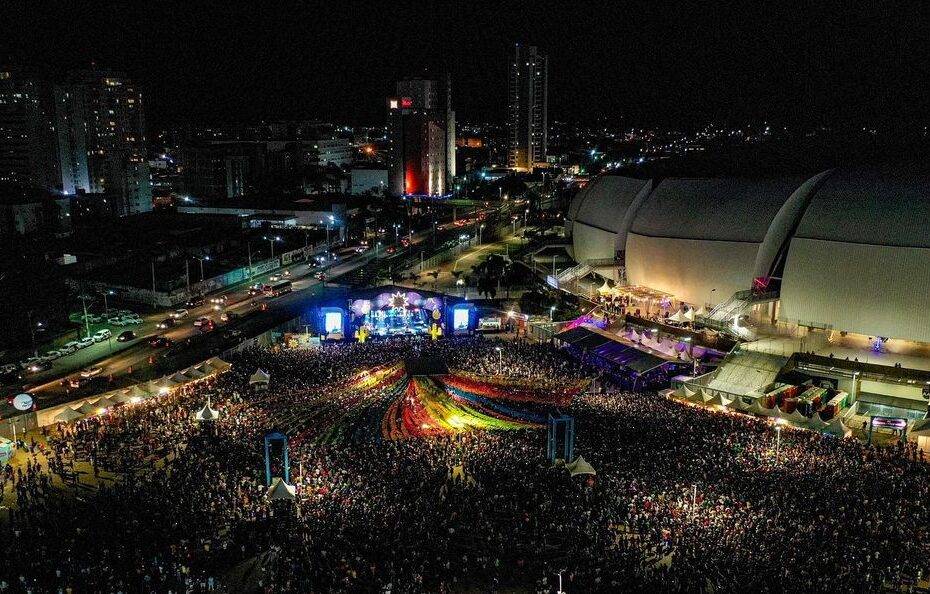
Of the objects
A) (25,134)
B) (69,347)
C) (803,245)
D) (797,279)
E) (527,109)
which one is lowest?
(69,347)

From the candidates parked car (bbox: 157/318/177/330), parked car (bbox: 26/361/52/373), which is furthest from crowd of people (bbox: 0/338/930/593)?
parked car (bbox: 157/318/177/330)

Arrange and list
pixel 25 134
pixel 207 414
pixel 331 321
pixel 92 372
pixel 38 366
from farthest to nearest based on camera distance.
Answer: pixel 25 134
pixel 331 321
pixel 38 366
pixel 92 372
pixel 207 414

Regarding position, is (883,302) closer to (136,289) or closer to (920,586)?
(920,586)

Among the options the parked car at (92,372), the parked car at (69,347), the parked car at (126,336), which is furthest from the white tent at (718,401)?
the parked car at (69,347)

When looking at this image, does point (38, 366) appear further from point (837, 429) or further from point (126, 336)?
point (837, 429)

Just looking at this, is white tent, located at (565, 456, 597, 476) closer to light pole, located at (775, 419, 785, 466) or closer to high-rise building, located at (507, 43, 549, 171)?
light pole, located at (775, 419, 785, 466)

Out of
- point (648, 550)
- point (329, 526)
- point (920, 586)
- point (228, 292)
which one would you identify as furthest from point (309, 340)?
point (920, 586)

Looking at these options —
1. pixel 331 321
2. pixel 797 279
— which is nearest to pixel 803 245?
pixel 797 279
